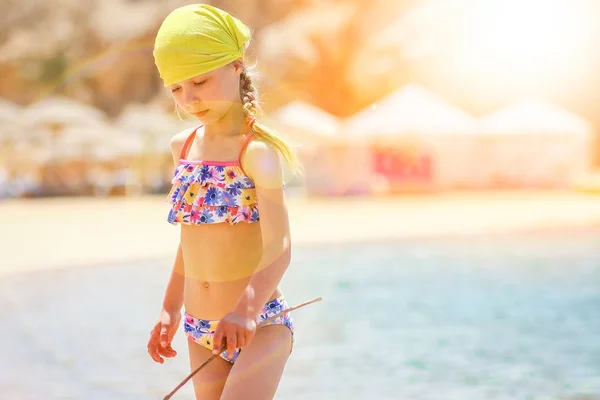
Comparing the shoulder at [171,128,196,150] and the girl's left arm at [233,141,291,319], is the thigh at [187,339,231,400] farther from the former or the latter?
the shoulder at [171,128,196,150]

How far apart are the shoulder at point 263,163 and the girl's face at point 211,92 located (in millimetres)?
102

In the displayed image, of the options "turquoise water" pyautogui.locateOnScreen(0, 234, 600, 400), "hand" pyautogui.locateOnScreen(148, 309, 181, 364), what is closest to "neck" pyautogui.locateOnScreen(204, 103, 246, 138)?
"hand" pyautogui.locateOnScreen(148, 309, 181, 364)

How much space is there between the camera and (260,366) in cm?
177

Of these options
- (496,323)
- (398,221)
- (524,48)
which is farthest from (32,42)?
(496,323)

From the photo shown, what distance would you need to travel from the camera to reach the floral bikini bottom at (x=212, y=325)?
71.4 inches

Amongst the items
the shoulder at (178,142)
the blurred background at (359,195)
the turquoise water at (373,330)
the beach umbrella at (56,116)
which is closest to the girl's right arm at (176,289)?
the shoulder at (178,142)

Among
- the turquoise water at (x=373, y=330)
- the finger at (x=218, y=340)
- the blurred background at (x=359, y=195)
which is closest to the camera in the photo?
the finger at (x=218, y=340)

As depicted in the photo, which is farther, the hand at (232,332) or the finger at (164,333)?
the finger at (164,333)

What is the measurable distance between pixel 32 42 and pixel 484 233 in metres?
26.9

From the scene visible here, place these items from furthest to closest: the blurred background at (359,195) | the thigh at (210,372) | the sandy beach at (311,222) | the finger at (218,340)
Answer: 1. the sandy beach at (311,222)
2. the blurred background at (359,195)
3. the thigh at (210,372)
4. the finger at (218,340)

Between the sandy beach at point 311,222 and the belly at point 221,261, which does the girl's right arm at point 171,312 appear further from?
the sandy beach at point 311,222

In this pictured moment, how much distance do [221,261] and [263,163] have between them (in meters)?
0.22

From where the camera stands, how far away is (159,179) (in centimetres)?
2378

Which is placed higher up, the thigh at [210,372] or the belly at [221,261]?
the belly at [221,261]
